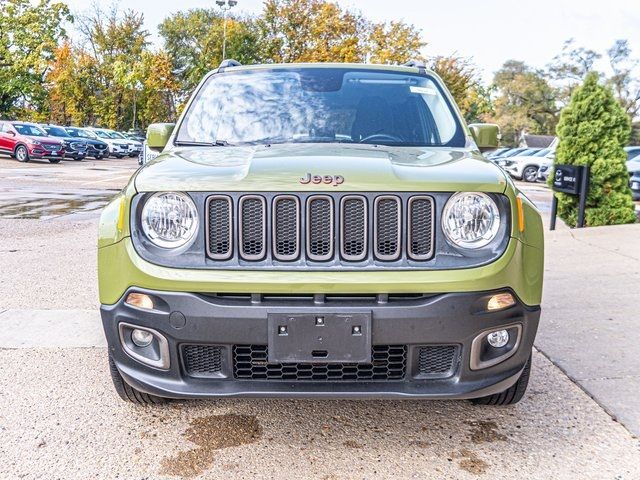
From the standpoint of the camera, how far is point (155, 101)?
195 feet

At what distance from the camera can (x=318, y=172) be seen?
2740 millimetres

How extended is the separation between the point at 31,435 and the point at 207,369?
987mm

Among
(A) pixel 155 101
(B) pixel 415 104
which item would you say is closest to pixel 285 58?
(A) pixel 155 101

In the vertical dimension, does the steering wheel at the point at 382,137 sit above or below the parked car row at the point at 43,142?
above

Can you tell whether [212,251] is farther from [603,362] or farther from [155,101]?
[155,101]

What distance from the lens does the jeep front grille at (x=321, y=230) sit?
8.77 ft

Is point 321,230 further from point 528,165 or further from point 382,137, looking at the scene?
point 528,165

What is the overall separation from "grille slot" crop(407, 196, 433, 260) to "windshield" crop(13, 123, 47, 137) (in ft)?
95.5

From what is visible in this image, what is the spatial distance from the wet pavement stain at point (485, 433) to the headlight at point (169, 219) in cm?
159

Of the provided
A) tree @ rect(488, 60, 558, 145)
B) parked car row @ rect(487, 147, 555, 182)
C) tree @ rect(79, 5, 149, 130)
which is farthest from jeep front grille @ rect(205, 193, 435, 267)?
tree @ rect(488, 60, 558, 145)

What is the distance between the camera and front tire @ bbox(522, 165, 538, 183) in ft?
89.2

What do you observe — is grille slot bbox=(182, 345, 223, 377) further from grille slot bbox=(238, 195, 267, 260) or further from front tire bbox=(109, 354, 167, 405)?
front tire bbox=(109, 354, 167, 405)

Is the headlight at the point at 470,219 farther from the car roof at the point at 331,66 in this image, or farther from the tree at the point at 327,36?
the tree at the point at 327,36

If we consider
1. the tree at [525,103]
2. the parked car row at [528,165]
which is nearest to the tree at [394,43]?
the parked car row at [528,165]
